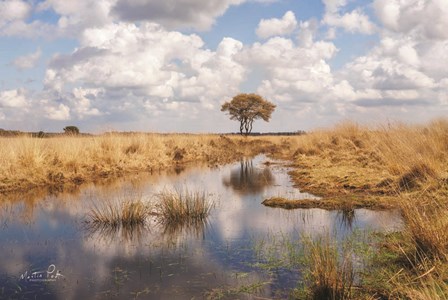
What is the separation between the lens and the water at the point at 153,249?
518 cm

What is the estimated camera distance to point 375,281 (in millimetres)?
4965

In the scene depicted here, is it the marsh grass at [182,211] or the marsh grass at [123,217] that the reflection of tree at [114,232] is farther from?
the marsh grass at [182,211]

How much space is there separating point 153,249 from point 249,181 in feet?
29.3

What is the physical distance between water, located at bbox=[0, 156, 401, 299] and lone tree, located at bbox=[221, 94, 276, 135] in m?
47.2

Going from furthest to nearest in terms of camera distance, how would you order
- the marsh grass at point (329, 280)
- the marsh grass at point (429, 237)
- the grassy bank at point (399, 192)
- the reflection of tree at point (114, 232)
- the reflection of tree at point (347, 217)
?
the reflection of tree at point (347, 217) → the reflection of tree at point (114, 232) → the marsh grass at point (429, 237) → the grassy bank at point (399, 192) → the marsh grass at point (329, 280)

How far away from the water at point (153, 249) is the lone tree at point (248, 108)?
155ft

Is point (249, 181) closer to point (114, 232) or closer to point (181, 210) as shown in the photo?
point (181, 210)

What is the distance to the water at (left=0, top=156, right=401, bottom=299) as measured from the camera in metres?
5.18

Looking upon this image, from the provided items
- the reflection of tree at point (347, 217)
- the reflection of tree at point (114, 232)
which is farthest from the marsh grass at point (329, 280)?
the reflection of tree at point (114, 232)

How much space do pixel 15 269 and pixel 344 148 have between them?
63.3 feet

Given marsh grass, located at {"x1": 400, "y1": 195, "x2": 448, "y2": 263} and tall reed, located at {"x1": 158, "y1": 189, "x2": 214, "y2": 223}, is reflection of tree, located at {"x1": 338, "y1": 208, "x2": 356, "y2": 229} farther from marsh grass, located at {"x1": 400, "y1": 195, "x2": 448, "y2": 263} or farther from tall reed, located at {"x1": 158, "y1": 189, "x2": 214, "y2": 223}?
tall reed, located at {"x1": 158, "y1": 189, "x2": 214, "y2": 223}

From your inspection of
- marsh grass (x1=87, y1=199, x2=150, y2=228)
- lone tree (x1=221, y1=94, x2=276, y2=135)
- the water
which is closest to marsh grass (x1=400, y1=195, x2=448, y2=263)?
the water

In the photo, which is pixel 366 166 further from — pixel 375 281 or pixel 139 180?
pixel 375 281

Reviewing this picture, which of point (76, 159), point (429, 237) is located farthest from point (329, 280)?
point (76, 159)
